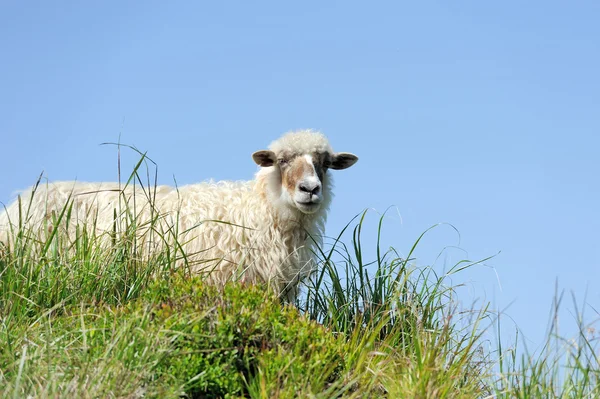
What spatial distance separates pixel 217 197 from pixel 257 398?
4.25 metres

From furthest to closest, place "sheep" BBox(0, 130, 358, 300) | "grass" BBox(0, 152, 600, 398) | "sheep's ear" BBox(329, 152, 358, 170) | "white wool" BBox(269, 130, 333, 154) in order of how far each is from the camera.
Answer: "sheep's ear" BBox(329, 152, 358, 170) → "white wool" BBox(269, 130, 333, 154) → "sheep" BBox(0, 130, 358, 300) → "grass" BBox(0, 152, 600, 398)

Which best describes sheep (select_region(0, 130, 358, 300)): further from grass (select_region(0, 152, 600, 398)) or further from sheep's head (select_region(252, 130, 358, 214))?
grass (select_region(0, 152, 600, 398))

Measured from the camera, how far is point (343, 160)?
27.8 feet

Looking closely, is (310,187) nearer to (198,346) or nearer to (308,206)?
(308,206)

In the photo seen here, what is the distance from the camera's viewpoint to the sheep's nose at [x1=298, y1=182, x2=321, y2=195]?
7.44m

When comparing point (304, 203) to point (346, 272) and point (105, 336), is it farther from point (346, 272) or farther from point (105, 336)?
point (105, 336)

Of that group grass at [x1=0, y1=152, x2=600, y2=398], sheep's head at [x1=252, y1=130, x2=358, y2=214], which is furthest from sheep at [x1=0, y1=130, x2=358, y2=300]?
grass at [x1=0, y1=152, x2=600, y2=398]

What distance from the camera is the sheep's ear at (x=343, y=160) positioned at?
27.5 feet

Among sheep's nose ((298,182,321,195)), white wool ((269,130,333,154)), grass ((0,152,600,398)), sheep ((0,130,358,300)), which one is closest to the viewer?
grass ((0,152,600,398))

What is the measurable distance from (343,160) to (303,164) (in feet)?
3.06

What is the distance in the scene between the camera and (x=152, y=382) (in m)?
4.16

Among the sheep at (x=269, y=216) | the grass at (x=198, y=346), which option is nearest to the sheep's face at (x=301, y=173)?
the sheep at (x=269, y=216)

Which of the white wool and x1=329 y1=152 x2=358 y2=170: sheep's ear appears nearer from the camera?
the white wool

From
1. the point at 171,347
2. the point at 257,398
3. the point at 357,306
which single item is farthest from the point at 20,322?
the point at 357,306
